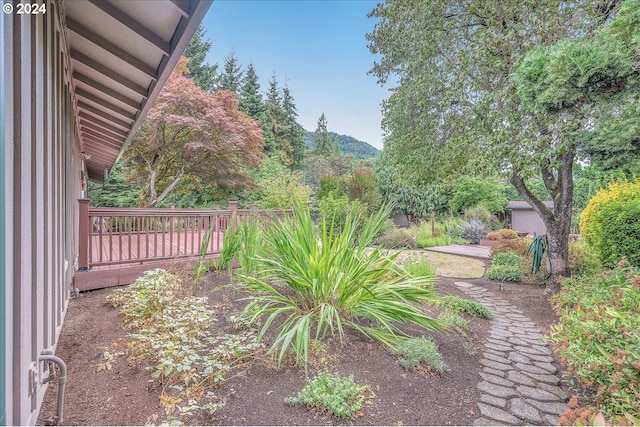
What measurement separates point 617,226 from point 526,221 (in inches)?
583

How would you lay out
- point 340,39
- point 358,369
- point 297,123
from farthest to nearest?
point 297,123 → point 340,39 → point 358,369

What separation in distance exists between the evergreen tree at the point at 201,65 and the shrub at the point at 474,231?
60.1ft

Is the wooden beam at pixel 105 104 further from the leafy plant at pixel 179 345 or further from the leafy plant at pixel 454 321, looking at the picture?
the leafy plant at pixel 454 321

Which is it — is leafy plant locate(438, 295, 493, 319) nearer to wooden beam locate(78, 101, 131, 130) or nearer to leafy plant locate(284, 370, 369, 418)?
leafy plant locate(284, 370, 369, 418)

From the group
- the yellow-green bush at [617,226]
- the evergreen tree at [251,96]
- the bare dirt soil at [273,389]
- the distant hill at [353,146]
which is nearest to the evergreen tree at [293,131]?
the evergreen tree at [251,96]

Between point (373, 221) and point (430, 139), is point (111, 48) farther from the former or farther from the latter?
point (430, 139)

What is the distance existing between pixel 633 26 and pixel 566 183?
306 centimetres

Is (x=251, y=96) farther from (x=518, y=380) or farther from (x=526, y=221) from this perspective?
(x=518, y=380)

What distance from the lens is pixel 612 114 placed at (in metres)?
3.33

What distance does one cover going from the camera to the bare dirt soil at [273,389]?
1888 mm

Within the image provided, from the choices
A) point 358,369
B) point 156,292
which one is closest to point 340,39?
point 156,292

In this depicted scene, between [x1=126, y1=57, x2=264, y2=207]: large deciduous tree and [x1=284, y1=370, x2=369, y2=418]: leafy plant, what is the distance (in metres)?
9.33

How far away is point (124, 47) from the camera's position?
2.74m

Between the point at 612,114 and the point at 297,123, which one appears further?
the point at 297,123
